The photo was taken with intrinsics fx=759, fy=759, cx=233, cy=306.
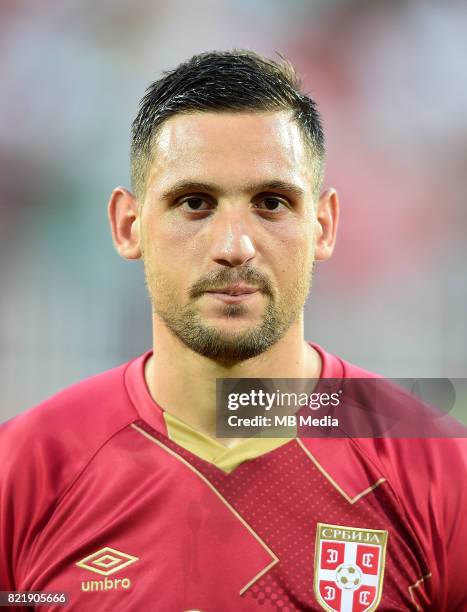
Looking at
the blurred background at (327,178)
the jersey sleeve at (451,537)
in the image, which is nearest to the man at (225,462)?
the jersey sleeve at (451,537)

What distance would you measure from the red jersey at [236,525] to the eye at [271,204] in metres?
0.43

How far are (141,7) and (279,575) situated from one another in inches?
85.1

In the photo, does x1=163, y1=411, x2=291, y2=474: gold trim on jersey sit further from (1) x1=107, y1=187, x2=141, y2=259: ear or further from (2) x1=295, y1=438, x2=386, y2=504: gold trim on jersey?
(1) x1=107, y1=187, x2=141, y2=259: ear

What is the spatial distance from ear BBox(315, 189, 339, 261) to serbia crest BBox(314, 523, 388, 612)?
1.68 feet

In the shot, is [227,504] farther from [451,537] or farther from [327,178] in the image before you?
[327,178]

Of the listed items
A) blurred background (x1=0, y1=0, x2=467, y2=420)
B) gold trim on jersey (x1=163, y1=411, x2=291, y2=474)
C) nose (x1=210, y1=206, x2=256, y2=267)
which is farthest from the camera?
blurred background (x1=0, y1=0, x2=467, y2=420)

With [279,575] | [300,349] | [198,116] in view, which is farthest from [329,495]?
[198,116]

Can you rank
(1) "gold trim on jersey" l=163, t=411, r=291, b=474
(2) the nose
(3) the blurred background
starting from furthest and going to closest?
(3) the blurred background → (1) "gold trim on jersey" l=163, t=411, r=291, b=474 → (2) the nose

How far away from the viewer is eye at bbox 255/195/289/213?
133 centimetres

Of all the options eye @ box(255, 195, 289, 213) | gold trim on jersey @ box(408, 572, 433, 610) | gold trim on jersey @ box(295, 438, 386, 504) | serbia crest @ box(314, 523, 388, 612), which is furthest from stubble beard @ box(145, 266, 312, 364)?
gold trim on jersey @ box(408, 572, 433, 610)

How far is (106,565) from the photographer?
1.31 m

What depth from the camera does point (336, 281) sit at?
2920 millimetres

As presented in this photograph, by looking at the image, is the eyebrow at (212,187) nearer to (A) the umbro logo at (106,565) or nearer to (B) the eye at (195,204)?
(B) the eye at (195,204)

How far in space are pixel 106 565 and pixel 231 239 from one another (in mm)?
603
